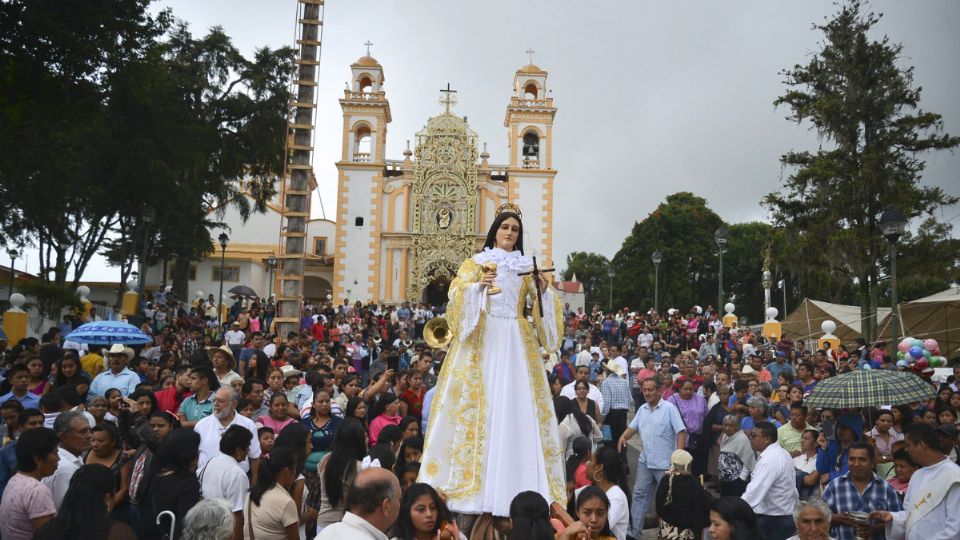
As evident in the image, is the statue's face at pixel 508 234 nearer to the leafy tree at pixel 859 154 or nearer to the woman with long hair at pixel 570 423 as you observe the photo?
the woman with long hair at pixel 570 423

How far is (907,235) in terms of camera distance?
84.7 feet

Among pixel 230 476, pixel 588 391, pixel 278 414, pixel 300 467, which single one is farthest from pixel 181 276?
pixel 230 476

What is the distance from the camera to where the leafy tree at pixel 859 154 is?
24641 mm

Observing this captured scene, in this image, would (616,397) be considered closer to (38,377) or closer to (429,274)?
(38,377)

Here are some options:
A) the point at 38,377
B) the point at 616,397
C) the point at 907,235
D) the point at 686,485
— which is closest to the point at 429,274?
the point at 907,235

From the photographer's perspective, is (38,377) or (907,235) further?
(907,235)

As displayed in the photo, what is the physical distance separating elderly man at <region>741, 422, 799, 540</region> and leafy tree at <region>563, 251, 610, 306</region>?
213 feet

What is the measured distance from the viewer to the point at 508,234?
6.50 metres

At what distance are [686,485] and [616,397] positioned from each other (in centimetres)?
551

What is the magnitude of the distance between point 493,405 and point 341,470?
3.80 feet

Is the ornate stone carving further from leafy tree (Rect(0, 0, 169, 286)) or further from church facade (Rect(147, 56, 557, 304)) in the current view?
leafy tree (Rect(0, 0, 169, 286))

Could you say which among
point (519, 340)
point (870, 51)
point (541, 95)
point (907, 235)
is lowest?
point (519, 340)

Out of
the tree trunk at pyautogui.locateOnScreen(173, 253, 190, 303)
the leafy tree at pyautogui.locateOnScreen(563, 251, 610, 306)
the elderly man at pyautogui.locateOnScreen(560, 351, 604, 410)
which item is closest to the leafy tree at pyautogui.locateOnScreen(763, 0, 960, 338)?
the elderly man at pyautogui.locateOnScreen(560, 351, 604, 410)

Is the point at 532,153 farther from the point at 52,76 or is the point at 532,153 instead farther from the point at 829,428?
the point at 829,428
